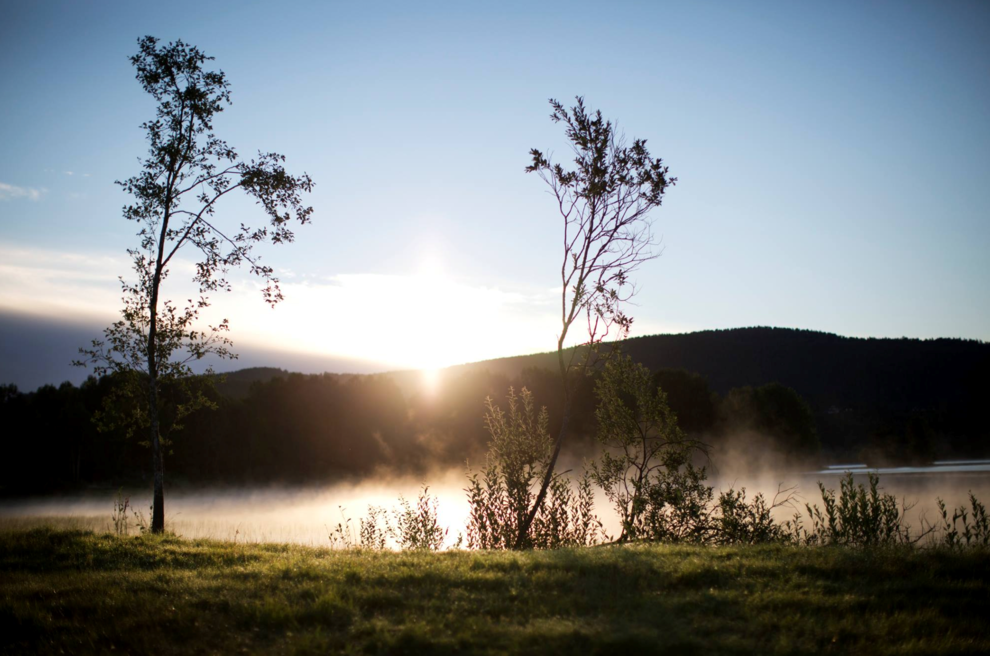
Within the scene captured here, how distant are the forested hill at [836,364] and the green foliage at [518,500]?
4301cm

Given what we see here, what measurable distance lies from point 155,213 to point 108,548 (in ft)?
28.1

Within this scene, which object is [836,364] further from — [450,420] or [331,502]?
[331,502]

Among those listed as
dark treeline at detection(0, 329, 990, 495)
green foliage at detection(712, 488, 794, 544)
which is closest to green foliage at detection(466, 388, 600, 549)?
green foliage at detection(712, 488, 794, 544)

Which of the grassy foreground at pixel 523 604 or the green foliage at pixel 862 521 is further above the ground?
the grassy foreground at pixel 523 604

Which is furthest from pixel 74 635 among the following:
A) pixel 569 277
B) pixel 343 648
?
pixel 569 277

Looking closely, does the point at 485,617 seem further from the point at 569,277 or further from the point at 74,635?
the point at 569,277

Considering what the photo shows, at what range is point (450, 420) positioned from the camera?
62.2 metres

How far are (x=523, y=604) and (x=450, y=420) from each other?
5622 centimetres

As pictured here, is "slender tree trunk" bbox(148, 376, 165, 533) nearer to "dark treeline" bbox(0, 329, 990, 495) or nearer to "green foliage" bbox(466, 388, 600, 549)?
"green foliage" bbox(466, 388, 600, 549)

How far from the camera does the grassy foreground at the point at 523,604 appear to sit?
5.57 metres

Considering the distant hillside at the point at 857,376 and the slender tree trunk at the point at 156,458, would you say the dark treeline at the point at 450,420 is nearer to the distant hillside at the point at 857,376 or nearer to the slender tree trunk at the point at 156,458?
the distant hillside at the point at 857,376

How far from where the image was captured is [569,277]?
15.2 metres

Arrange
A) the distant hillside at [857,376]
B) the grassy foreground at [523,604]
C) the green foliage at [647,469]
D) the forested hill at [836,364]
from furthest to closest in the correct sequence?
the forested hill at [836,364], the distant hillside at [857,376], the green foliage at [647,469], the grassy foreground at [523,604]

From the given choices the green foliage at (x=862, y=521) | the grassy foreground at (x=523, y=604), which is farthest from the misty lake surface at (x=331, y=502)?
the grassy foreground at (x=523, y=604)
